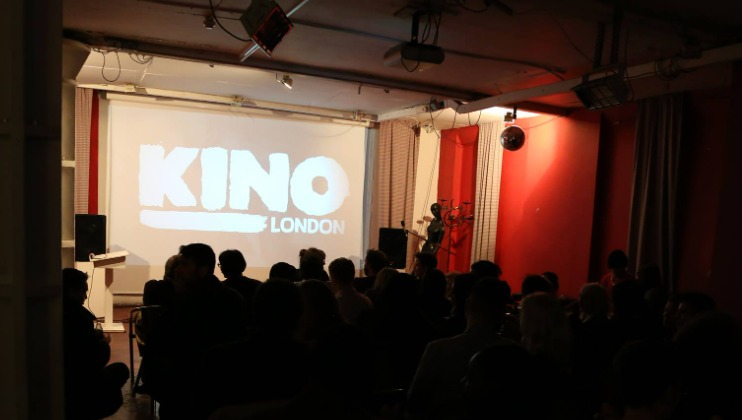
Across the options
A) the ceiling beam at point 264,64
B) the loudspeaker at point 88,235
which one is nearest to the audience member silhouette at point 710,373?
the ceiling beam at point 264,64

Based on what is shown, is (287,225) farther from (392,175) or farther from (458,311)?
(458,311)

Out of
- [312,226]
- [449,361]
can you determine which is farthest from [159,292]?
[312,226]

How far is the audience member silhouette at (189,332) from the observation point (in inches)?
116

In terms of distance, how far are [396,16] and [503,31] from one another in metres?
0.91

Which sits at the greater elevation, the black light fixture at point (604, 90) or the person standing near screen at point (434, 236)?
the black light fixture at point (604, 90)

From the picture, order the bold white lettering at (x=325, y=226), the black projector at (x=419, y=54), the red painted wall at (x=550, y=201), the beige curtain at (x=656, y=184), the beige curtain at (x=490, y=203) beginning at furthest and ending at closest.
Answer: the bold white lettering at (x=325, y=226)
the beige curtain at (x=490, y=203)
the red painted wall at (x=550, y=201)
the beige curtain at (x=656, y=184)
the black projector at (x=419, y=54)

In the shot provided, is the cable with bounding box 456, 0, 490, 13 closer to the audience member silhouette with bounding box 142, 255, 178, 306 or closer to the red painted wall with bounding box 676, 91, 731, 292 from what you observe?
the audience member silhouette with bounding box 142, 255, 178, 306

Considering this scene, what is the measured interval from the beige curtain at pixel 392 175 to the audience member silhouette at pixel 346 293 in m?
6.09

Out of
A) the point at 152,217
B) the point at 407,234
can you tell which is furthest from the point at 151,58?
the point at 407,234

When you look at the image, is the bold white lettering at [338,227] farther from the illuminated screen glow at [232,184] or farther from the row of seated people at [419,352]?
the row of seated people at [419,352]

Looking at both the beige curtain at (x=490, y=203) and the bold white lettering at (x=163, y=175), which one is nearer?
the bold white lettering at (x=163, y=175)

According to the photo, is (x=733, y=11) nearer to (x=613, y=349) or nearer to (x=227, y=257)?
(x=613, y=349)

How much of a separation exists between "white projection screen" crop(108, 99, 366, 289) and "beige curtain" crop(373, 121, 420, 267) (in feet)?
1.06

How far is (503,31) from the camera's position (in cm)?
466
